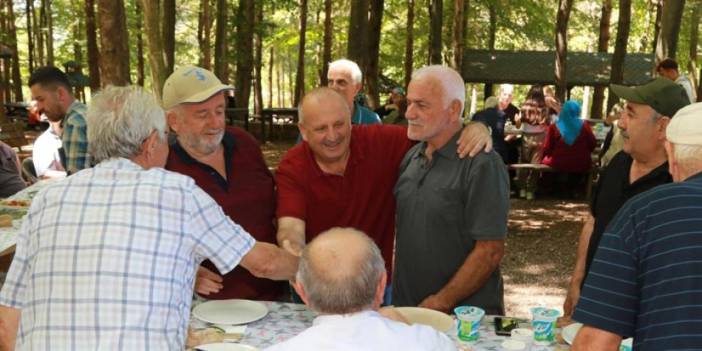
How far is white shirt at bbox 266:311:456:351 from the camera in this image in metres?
1.70

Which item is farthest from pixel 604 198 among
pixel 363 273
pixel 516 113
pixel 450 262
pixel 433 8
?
pixel 433 8

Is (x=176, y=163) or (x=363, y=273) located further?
(x=176, y=163)

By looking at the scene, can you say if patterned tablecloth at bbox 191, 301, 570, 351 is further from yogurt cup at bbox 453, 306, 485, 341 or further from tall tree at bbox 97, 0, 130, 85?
tall tree at bbox 97, 0, 130, 85

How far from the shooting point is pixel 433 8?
17.3 meters

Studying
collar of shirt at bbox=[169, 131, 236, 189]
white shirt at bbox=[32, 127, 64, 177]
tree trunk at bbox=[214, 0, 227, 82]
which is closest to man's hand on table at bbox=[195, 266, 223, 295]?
collar of shirt at bbox=[169, 131, 236, 189]

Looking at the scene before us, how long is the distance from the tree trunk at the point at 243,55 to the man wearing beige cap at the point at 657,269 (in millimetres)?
19560

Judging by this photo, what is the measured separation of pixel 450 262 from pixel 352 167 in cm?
70

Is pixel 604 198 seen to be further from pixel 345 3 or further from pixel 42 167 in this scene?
pixel 345 3

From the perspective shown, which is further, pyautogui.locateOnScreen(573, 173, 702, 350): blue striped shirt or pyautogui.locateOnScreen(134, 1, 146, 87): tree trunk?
pyautogui.locateOnScreen(134, 1, 146, 87): tree trunk

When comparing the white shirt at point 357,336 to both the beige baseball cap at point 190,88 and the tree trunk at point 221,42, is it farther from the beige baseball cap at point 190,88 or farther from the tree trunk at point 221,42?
the tree trunk at point 221,42

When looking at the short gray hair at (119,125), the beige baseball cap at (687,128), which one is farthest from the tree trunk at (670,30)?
the short gray hair at (119,125)

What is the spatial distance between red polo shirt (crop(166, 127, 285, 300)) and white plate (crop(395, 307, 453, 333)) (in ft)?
2.98

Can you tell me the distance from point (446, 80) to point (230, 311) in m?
1.43

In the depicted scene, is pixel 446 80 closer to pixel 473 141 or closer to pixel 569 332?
pixel 473 141
